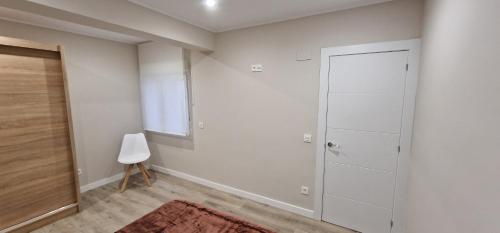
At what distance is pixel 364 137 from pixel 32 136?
12.1ft

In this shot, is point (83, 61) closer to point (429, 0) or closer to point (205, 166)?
point (205, 166)

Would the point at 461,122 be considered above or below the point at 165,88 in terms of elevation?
below

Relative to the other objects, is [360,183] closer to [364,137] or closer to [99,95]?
[364,137]

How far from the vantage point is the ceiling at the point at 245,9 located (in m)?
2.08

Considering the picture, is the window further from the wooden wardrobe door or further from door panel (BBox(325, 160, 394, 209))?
door panel (BBox(325, 160, 394, 209))

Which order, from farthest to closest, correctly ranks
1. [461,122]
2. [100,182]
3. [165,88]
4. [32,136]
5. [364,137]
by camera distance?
[165,88], [100,182], [32,136], [364,137], [461,122]

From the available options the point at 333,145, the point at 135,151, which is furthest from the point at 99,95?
the point at 333,145

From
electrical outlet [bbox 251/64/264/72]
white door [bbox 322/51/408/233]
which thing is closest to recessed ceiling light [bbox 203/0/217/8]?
electrical outlet [bbox 251/64/264/72]

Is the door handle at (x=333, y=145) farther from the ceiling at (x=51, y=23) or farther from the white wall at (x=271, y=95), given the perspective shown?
the ceiling at (x=51, y=23)

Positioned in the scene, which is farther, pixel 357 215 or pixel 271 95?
pixel 271 95

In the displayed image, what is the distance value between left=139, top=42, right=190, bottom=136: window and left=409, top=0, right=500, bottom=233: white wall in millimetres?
3097

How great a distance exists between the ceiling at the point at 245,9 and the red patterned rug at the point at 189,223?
204cm

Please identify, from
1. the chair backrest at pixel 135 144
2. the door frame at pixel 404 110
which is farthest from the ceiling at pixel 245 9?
the chair backrest at pixel 135 144

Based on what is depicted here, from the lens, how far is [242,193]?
10.5ft
